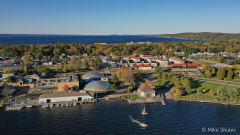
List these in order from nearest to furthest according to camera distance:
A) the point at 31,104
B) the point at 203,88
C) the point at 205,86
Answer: the point at 31,104 < the point at 203,88 < the point at 205,86

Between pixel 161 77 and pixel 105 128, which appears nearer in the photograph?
pixel 105 128

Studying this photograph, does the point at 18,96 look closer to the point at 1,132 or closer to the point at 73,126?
the point at 1,132

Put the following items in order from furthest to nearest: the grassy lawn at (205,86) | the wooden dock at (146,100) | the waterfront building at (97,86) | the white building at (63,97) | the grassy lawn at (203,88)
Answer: the grassy lawn at (205,86) → the waterfront building at (97,86) → the grassy lawn at (203,88) → the wooden dock at (146,100) → the white building at (63,97)

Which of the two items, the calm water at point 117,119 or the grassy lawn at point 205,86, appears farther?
the grassy lawn at point 205,86

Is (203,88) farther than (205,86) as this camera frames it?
No

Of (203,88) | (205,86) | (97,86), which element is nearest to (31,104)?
(97,86)

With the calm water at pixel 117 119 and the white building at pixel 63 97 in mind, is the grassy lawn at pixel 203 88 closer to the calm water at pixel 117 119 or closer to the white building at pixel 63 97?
the calm water at pixel 117 119

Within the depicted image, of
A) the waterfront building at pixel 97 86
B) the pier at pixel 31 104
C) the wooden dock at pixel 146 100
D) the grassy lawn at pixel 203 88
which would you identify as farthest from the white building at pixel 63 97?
the grassy lawn at pixel 203 88

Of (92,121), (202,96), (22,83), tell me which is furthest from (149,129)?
(22,83)

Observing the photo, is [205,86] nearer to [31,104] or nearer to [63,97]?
[63,97]
